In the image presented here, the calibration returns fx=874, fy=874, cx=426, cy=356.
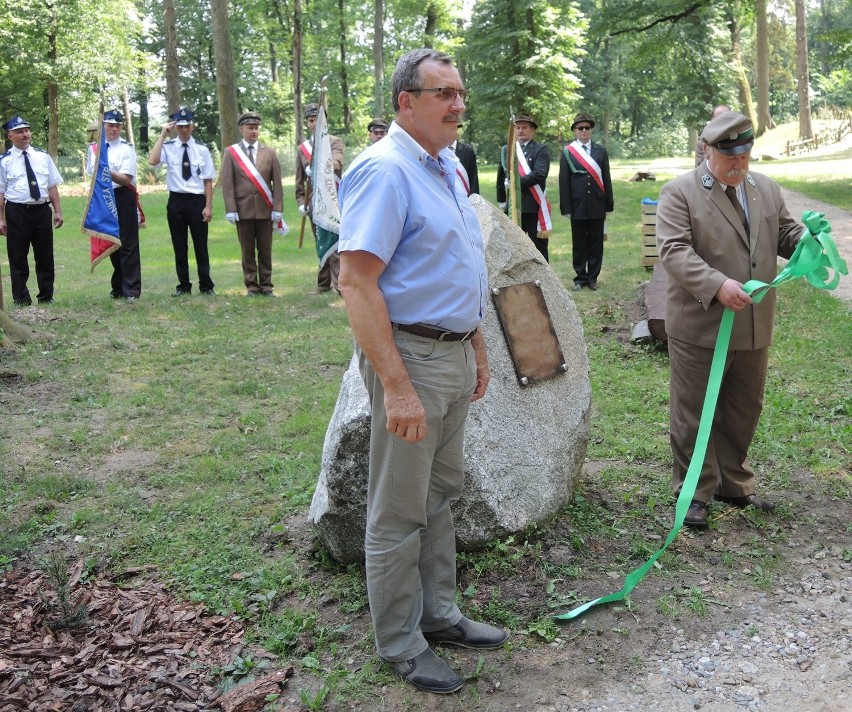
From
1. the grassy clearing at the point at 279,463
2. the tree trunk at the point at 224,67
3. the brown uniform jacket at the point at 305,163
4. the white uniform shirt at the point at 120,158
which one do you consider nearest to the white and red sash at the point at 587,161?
the grassy clearing at the point at 279,463

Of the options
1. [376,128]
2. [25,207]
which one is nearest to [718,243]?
[376,128]

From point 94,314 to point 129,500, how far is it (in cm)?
556

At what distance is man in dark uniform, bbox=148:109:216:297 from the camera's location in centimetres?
1119

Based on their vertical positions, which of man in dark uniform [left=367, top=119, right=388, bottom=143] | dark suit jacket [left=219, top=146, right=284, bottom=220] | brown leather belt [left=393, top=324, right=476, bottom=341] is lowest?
brown leather belt [left=393, top=324, right=476, bottom=341]

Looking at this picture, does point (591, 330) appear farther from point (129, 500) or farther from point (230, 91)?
point (230, 91)

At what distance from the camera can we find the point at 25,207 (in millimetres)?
10609

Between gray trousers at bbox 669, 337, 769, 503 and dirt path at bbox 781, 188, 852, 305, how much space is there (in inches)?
183

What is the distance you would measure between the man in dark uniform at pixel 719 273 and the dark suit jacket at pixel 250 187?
25.7 ft

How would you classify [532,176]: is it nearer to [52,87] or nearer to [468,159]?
[468,159]

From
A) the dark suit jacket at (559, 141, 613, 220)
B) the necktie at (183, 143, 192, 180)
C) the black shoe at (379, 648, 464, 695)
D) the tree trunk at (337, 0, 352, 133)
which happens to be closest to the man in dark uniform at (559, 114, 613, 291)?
the dark suit jacket at (559, 141, 613, 220)

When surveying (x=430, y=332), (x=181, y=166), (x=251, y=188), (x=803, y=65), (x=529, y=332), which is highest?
(x=803, y=65)

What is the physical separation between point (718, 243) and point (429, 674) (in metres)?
2.55

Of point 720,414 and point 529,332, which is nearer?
point 529,332

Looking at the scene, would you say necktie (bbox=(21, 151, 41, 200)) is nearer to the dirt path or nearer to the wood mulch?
the wood mulch
